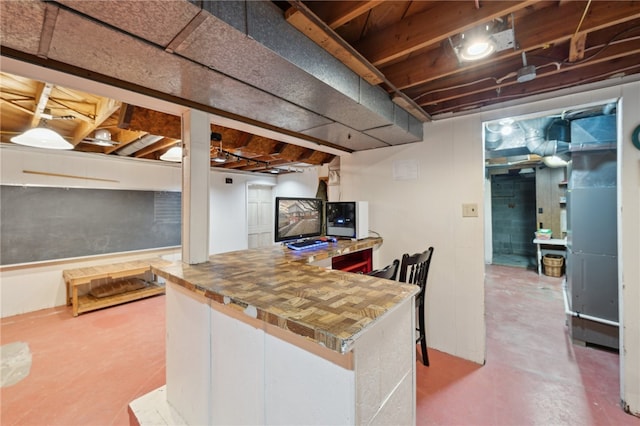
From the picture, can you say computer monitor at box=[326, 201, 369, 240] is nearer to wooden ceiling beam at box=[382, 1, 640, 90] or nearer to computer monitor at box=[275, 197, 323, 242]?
computer monitor at box=[275, 197, 323, 242]

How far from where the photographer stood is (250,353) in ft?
3.73

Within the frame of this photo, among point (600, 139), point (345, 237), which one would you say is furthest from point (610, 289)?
point (345, 237)

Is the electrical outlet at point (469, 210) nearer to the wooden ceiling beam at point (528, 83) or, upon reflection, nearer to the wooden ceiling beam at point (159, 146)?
the wooden ceiling beam at point (528, 83)

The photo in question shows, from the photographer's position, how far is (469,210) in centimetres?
241

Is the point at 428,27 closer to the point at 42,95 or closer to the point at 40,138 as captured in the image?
the point at 42,95

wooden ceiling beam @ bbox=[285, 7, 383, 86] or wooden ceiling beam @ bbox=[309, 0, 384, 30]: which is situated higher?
wooden ceiling beam @ bbox=[309, 0, 384, 30]

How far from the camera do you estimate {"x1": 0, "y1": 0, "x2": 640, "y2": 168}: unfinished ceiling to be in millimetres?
977

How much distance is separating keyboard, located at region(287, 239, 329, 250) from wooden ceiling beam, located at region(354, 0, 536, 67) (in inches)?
61.5

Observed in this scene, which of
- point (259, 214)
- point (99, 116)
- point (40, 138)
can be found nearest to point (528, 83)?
point (99, 116)

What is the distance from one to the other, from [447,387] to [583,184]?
2.61m

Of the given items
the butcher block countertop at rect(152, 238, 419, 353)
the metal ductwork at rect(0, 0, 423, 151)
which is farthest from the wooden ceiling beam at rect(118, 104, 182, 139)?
→ the butcher block countertop at rect(152, 238, 419, 353)

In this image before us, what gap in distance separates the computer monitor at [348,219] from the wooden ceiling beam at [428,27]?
1.55m

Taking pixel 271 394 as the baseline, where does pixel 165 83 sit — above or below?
above

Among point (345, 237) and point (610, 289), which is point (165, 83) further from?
point (610, 289)
